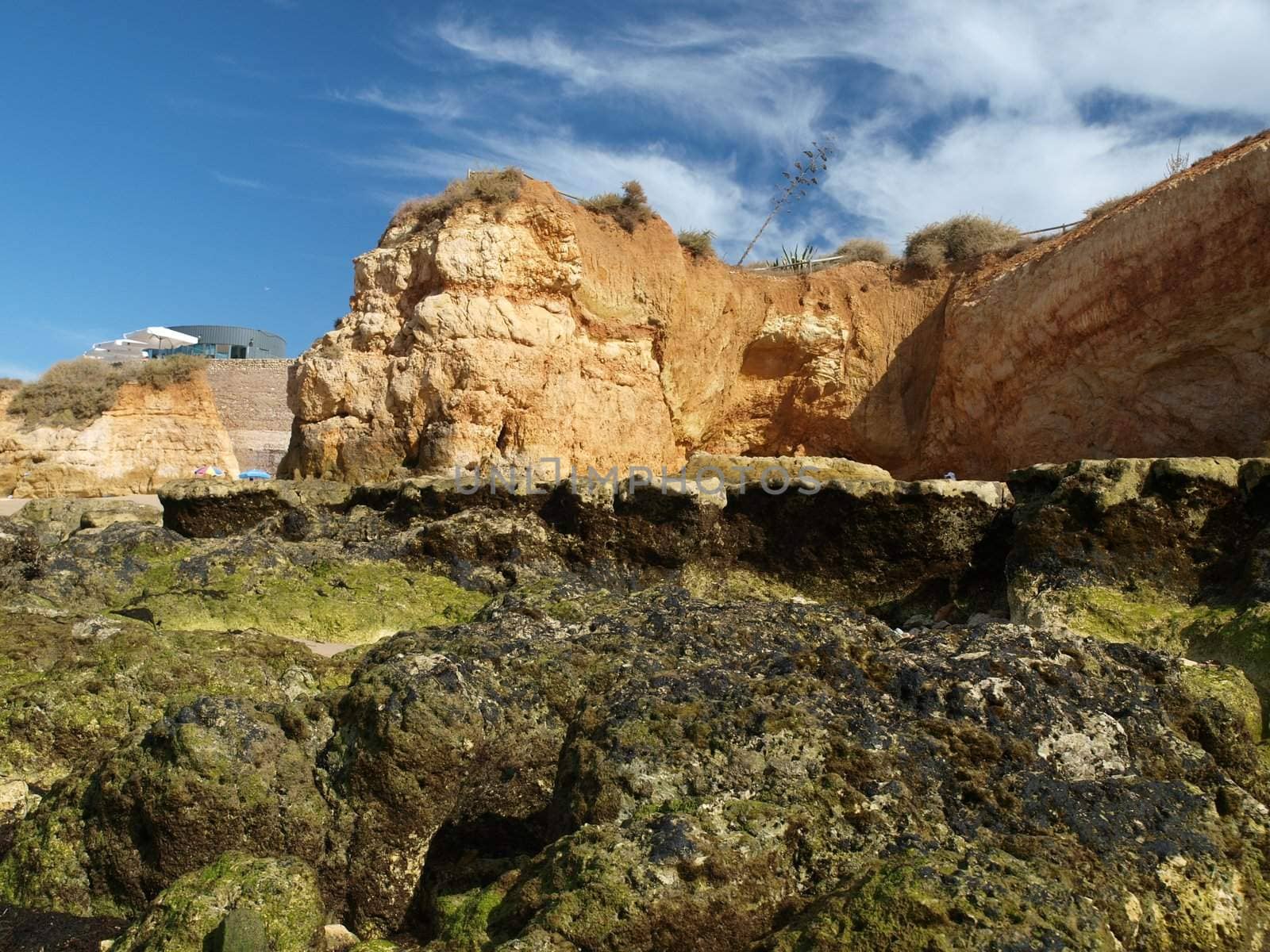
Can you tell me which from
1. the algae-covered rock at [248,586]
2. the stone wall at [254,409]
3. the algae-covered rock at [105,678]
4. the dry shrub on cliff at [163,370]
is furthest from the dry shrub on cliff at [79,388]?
the algae-covered rock at [105,678]

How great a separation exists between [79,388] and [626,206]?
56.4 feet

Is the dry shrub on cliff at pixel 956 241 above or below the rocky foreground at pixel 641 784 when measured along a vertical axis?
above

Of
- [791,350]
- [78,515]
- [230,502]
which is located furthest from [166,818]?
[791,350]

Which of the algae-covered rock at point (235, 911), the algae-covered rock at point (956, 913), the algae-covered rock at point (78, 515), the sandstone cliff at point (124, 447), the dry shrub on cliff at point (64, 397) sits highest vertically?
the dry shrub on cliff at point (64, 397)

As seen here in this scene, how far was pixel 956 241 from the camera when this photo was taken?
2105 centimetres

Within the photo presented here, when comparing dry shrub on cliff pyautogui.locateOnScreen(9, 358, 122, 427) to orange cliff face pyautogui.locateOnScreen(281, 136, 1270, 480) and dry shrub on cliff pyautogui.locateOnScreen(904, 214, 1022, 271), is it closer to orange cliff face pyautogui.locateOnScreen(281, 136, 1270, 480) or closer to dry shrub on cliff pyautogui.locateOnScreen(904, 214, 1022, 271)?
orange cliff face pyautogui.locateOnScreen(281, 136, 1270, 480)

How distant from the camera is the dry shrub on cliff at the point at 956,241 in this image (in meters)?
20.5

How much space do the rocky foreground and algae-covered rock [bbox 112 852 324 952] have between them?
1 centimetres

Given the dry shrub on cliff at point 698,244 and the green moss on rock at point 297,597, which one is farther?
the dry shrub on cliff at point 698,244

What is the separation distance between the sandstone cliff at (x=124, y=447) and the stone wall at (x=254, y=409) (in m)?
0.62

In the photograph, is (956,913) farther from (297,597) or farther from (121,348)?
(121,348)

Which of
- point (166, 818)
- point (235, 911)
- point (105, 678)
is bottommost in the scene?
point (235, 911)

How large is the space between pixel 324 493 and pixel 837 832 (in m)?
10.9

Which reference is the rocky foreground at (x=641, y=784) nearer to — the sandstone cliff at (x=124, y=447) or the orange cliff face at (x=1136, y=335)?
the orange cliff face at (x=1136, y=335)
